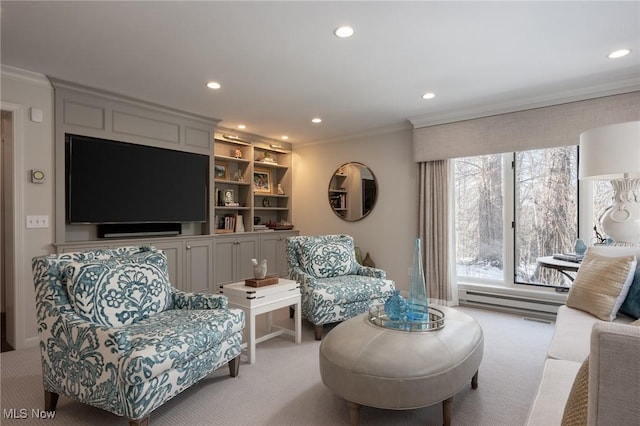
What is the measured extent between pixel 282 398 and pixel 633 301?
2.17m

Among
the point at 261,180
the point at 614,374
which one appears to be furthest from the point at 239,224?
the point at 614,374

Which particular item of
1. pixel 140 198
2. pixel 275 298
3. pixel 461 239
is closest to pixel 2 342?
pixel 140 198

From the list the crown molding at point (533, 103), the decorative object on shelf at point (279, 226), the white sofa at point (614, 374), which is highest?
the crown molding at point (533, 103)

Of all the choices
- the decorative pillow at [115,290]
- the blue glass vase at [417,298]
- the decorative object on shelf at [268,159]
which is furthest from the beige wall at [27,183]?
the blue glass vase at [417,298]

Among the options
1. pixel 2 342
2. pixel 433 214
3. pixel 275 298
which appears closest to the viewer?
pixel 275 298

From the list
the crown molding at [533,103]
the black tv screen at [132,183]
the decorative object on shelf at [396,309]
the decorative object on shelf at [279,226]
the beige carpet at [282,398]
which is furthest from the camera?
the decorative object on shelf at [279,226]

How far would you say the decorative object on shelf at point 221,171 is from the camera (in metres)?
4.95

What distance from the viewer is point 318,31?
234cm

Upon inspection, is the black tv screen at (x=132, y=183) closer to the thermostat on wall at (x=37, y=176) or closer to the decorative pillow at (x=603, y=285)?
the thermostat on wall at (x=37, y=176)

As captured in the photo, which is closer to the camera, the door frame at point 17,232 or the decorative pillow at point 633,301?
the decorative pillow at point 633,301

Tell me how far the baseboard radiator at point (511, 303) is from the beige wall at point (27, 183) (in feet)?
14.5

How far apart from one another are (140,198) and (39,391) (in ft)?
6.71

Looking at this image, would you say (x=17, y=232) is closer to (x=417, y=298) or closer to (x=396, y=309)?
(x=396, y=309)

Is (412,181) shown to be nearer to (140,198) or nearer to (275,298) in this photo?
(275,298)
